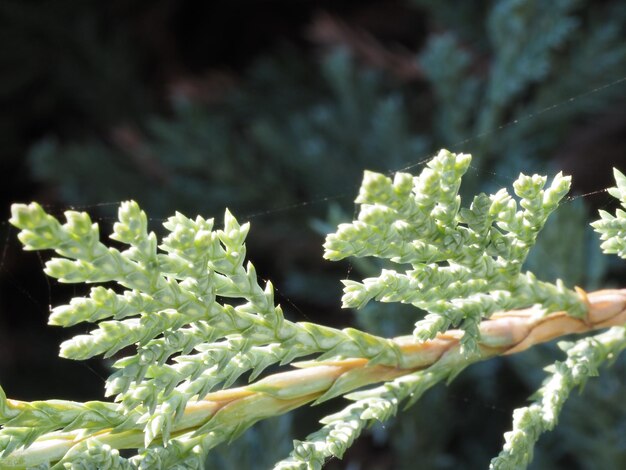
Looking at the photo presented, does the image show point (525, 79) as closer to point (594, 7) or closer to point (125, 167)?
point (594, 7)

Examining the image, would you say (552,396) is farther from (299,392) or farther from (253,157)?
(253,157)

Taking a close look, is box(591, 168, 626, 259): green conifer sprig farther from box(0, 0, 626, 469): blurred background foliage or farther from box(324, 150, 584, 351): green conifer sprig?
box(0, 0, 626, 469): blurred background foliage

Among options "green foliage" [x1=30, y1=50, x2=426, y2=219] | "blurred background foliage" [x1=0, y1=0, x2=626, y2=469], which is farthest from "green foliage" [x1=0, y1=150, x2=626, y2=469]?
"green foliage" [x1=30, y1=50, x2=426, y2=219]

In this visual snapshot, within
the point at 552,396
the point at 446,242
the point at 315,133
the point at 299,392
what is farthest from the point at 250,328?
the point at 315,133

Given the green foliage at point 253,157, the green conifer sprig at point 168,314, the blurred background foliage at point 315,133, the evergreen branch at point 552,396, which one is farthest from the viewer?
the green foliage at point 253,157

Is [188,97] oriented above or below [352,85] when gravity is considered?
above

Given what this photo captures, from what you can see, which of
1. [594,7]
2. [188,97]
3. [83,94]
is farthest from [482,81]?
[83,94]

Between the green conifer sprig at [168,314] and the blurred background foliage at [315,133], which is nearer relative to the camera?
the green conifer sprig at [168,314]

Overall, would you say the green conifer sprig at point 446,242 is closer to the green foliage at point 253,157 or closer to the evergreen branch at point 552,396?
the evergreen branch at point 552,396

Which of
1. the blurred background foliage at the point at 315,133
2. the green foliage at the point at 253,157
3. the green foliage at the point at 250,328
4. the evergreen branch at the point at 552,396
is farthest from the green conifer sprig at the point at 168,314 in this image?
the green foliage at the point at 253,157
